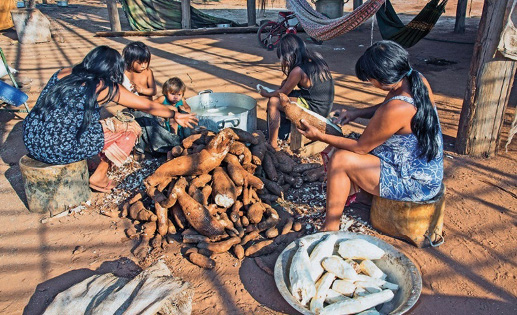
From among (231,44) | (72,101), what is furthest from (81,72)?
(231,44)

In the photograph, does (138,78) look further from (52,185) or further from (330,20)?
(330,20)

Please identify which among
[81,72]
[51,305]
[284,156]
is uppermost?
[81,72]

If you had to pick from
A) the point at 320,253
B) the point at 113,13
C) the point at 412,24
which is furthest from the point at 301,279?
the point at 113,13

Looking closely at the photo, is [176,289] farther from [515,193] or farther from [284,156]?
[515,193]

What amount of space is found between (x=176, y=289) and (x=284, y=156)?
5.34 feet

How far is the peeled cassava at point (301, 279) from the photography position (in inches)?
78.7

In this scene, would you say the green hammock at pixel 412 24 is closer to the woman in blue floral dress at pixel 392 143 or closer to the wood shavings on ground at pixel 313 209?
the wood shavings on ground at pixel 313 209

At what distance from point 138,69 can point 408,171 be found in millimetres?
2529

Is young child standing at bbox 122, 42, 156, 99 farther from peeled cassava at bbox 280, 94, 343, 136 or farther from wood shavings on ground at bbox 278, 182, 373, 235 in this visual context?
wood shavings on ground at bbox 278, 182, 373, 235

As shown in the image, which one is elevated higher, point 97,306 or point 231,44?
point 231,44

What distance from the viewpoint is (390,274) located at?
219 centimetres

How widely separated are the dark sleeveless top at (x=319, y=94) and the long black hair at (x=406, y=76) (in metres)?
1.34

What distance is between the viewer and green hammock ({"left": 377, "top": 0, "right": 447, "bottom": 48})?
6633 millimetres

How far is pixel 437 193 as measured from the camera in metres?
2.47
